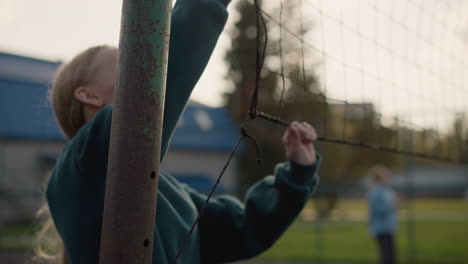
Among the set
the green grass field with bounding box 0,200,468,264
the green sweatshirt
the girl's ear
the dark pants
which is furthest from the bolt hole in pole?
the green grass field with bounding box 0,200,468,264

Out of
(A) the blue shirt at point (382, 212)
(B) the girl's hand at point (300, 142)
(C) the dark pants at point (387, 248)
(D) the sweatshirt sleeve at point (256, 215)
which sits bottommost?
(C) the dark pants at point (387, 248)

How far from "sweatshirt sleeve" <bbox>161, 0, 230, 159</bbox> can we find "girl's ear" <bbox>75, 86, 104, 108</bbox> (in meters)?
0.28

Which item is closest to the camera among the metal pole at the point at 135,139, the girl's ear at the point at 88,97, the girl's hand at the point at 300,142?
the metal pole at the point at 135,139

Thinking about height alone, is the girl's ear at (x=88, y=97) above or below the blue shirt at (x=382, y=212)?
above

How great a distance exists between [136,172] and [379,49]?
1.75 m

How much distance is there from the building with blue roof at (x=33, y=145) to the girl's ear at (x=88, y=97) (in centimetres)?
1199

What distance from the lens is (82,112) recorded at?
1358mm

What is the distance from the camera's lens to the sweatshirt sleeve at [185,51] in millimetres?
1085

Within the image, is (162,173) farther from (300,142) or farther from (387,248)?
(387,248)

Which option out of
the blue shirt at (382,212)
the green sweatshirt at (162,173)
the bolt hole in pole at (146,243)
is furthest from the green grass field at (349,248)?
the bolt hole in pole at (146,243)

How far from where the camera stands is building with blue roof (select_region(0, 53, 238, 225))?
644 inches

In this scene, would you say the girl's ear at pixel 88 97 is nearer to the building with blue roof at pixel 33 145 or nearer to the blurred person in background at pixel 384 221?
the blurred person in background at pixel 384 221

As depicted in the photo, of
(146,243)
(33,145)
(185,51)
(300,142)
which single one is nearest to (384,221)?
(300,142)

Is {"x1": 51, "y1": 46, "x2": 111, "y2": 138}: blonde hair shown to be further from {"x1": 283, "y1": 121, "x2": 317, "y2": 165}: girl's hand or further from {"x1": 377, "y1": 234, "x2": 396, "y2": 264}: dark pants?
{"x1": 377, "y1": 234, "x2": 396, "y2": 264}: dark pants
